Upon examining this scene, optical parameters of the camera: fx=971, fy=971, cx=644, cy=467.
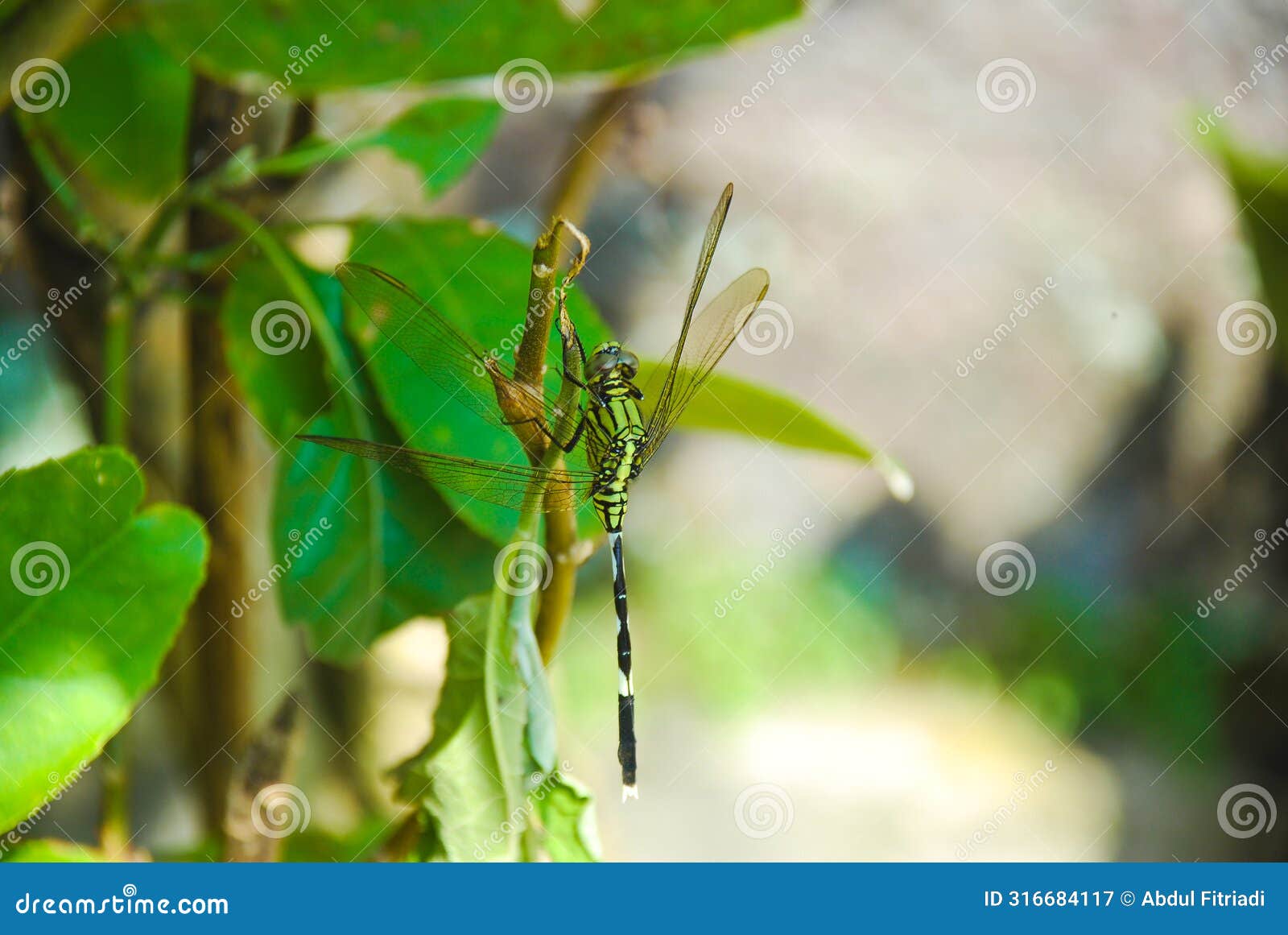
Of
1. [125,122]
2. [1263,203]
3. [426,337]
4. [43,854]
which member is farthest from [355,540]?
[1263,203]

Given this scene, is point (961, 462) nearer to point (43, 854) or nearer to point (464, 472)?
point (464, 472)

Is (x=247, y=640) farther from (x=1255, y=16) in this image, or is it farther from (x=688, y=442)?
(x=1255, y=16)

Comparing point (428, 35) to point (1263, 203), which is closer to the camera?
point (428, 35)

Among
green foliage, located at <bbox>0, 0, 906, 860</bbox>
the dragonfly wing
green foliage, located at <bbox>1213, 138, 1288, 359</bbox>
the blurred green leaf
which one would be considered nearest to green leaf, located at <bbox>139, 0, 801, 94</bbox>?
green foliage, located at <bbox>0, 0, 906, 860</bbox>

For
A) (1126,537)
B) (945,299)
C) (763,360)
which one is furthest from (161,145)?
(1126,537)

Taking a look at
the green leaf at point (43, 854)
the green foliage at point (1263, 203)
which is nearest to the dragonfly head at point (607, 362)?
the green leaf at point (43, 854)
